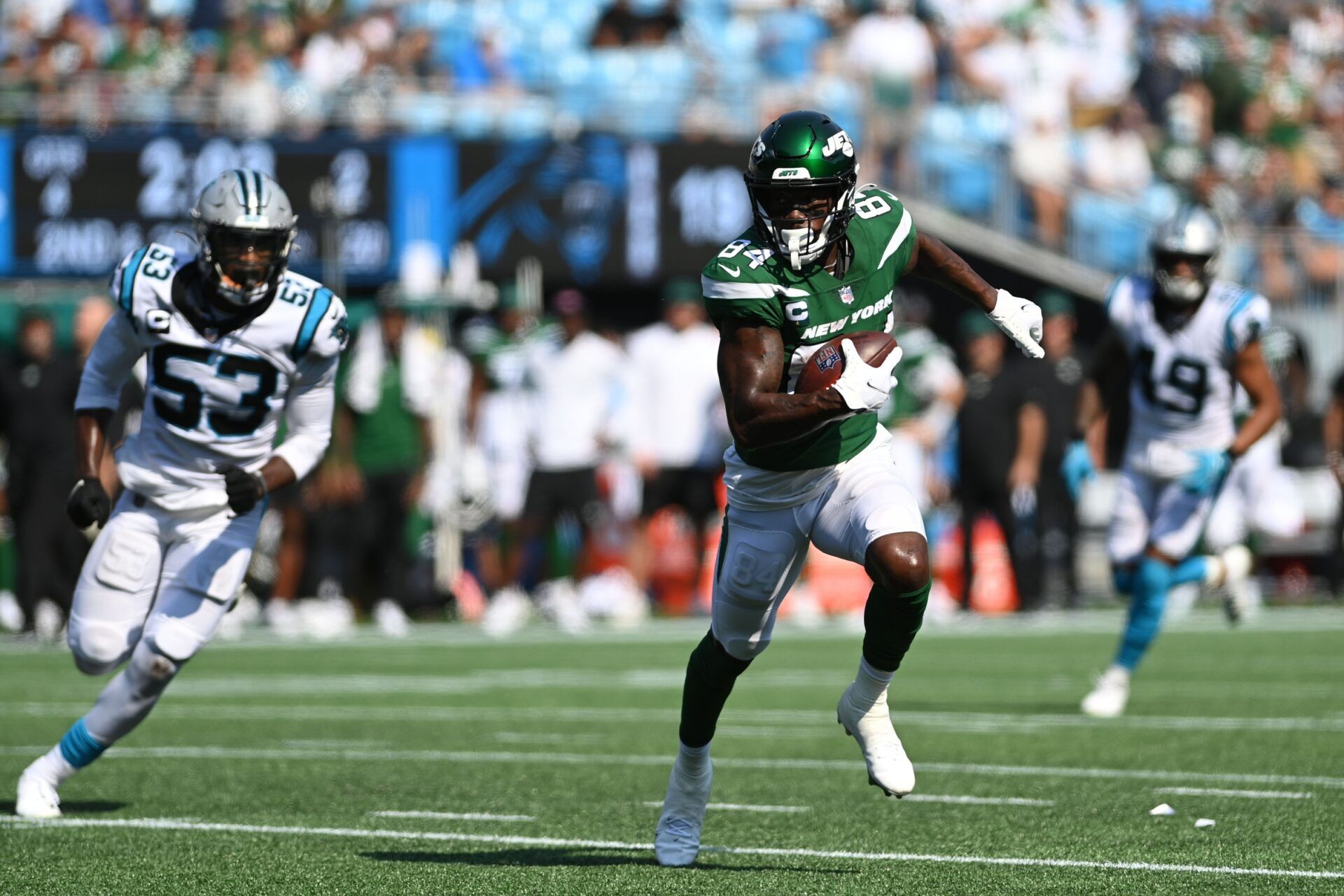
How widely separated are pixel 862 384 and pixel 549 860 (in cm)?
143

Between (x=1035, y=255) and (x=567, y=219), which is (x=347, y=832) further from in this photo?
(x=1035, y=255)

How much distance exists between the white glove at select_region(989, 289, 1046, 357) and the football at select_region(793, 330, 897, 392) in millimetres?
509

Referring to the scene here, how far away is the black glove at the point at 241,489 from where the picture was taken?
240 inches

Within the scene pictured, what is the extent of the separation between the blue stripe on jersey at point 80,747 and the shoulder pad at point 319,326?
1.24m

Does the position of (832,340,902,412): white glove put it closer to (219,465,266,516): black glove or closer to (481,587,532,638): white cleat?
(219,465,266,516): black glove

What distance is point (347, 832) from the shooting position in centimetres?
579

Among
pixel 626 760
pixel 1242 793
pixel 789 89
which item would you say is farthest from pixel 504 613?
pixel 1242 793

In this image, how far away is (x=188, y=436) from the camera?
21.1ft

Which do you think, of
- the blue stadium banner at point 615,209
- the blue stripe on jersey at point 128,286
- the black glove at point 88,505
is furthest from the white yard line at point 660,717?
the blue stadium banner at point 615,209

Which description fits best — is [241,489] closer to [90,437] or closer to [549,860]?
[90,437]

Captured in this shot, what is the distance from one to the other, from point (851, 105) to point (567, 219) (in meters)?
2.71

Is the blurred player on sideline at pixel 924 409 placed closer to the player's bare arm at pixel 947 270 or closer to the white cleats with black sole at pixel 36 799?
the player's bare arm at pixel 947 270

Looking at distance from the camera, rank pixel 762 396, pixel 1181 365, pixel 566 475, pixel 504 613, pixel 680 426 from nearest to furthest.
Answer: pixel 762 396 → pixel 1181 365 → pixel 504 613 → pixel 566 475 → pixel 680 426

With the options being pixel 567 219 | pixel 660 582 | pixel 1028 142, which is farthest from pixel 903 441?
pixel 1028 142
